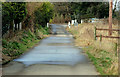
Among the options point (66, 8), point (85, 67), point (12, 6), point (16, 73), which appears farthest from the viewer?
point (66, 8)

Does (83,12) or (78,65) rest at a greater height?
(83,12)

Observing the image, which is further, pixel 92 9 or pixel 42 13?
pixel 92 9

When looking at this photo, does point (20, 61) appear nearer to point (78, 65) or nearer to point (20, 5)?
point (78, 65)

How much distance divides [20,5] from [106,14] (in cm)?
2389

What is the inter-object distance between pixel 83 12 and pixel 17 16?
23.7 m

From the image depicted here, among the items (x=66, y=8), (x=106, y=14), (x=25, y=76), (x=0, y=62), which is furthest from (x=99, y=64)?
(x=66, y=8)

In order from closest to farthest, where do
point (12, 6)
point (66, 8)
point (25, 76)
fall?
point (25, 76) → point (12, 6) → point (66, 8)

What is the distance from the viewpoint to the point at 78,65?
1084cm

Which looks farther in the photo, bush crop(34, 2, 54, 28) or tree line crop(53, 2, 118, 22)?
tree line crop(53, 2, 118, 22)

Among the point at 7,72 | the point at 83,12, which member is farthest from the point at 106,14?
the point at 7,72

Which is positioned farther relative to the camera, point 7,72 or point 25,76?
point 7,72

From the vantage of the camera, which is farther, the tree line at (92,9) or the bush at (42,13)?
the tree line at (92,9)

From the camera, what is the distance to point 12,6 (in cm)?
1770

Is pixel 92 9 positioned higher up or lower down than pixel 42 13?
higher up
